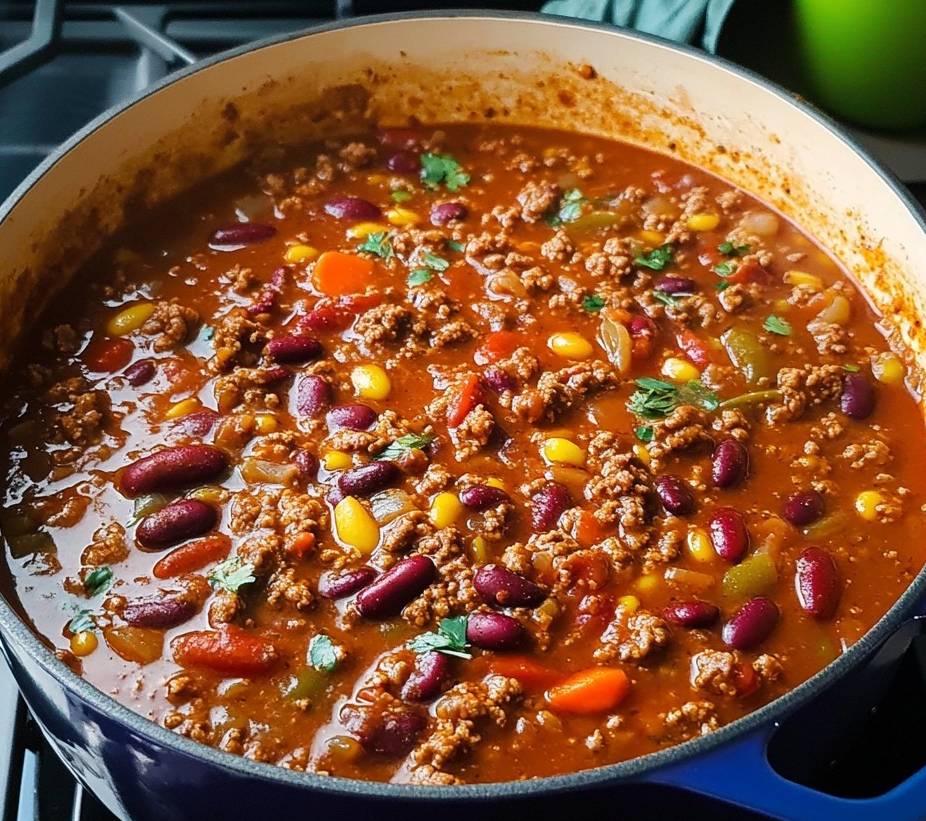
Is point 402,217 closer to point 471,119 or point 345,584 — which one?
point 471,119

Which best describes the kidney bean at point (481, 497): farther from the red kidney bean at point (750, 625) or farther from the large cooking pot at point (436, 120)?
the large cooking pot at point (436, 120)

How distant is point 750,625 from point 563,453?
531mm

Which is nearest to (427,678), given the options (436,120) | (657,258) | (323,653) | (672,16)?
(323,653)

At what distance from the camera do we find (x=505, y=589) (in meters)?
2.12

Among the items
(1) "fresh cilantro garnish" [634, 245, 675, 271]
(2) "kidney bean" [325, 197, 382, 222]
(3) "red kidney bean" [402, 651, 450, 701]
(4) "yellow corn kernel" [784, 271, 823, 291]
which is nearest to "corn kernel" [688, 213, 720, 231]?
(1) "fresh cilantro garnish" [634, 245, 675, 271]

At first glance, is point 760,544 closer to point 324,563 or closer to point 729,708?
point 729,708

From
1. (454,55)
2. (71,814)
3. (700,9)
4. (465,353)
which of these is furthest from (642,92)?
(71,814)

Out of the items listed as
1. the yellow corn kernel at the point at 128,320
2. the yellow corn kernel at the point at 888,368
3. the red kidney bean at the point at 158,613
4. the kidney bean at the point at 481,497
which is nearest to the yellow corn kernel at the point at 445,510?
the kidney bean at the point at 481,497

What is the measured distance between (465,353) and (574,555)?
64 centimetres

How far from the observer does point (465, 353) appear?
104 inches

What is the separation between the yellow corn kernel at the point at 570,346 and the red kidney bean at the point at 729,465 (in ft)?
1.32

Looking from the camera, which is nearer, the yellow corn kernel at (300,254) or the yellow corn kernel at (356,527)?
the yellow corn kernel at (356,527)

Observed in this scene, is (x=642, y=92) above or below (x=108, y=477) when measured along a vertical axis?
above

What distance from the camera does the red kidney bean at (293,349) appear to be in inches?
101
